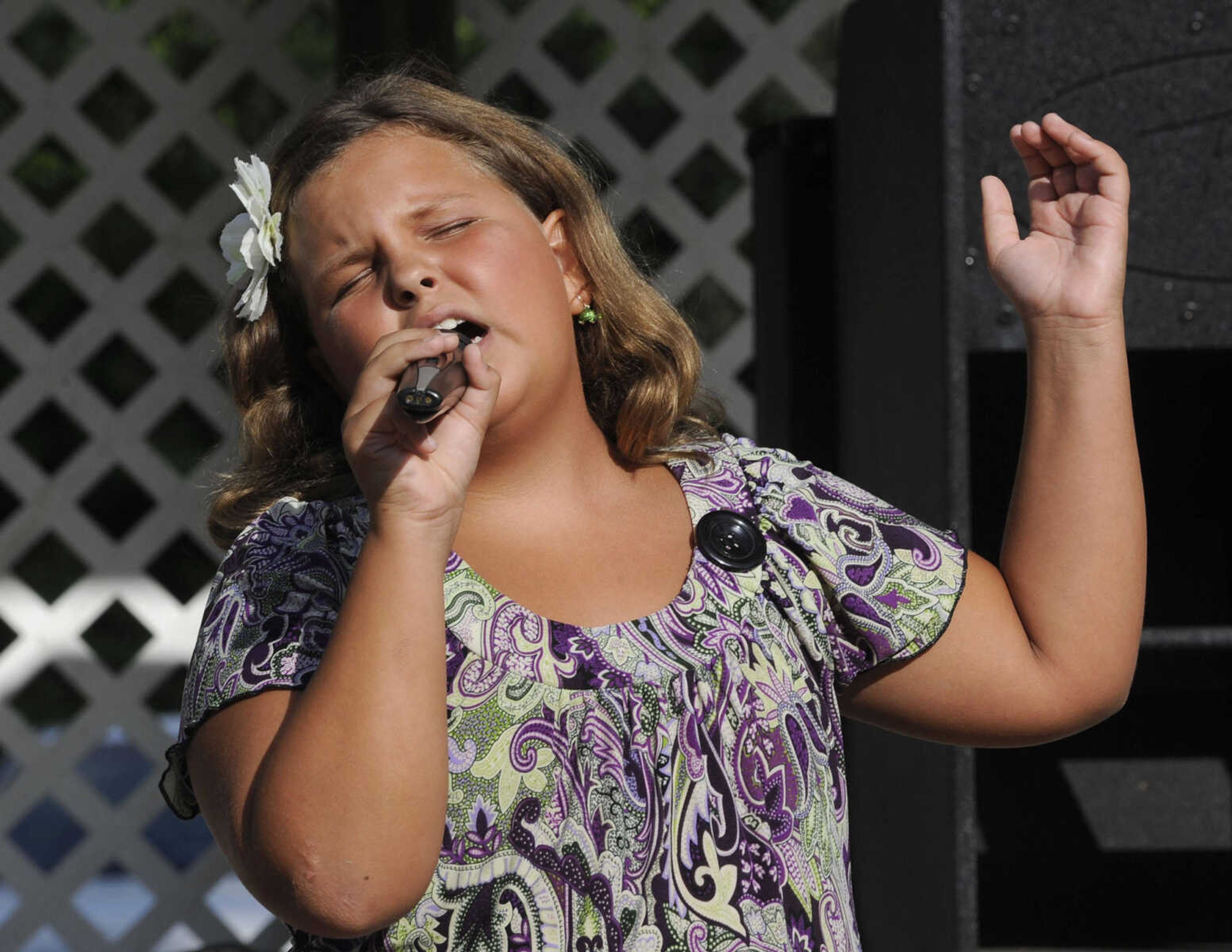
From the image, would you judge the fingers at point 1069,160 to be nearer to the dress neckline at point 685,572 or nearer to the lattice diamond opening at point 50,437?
the dress neckline at point 685,572

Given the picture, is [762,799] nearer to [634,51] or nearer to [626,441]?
[626,441]

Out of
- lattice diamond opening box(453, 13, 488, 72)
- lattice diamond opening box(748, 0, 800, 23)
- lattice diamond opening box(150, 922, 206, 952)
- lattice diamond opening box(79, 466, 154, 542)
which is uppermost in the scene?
lattice diamond opening box(748, 0, 800, 23)

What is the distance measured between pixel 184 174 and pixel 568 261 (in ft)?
14.8

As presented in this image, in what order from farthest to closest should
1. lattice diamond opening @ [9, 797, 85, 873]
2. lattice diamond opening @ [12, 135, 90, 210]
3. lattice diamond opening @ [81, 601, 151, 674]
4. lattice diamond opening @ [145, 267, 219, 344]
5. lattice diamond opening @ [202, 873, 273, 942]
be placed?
lattice diamond opening @ [81, 601, 151, 674] < lattice diamond opening @ [12, 135, 90, 210] < lattice diamond opening @ [9, 797, 85, 873] < lattice diamond opening @ [145, 267, 219, 344] < lattice diamond opening @ [202, 873, 273, 942]

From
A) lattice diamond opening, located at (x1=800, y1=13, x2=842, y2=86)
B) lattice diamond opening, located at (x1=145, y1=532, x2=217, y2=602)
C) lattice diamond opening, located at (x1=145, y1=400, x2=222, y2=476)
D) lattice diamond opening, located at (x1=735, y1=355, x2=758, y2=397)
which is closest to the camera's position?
lattice diamond opening, located at (x1=735, y1=355, x2=758, y2=397)

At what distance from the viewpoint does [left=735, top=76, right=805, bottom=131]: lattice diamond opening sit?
4.96 m

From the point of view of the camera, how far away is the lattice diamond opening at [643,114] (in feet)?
17.4

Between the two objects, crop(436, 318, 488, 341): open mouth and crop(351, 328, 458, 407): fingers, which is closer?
crop(351, 328, 458, 407): fingers

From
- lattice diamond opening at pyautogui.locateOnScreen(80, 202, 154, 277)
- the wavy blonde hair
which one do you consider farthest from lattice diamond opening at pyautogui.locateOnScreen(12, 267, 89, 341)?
the wavy blonde hair

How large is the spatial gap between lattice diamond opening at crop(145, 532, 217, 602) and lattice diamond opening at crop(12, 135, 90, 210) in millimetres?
1301

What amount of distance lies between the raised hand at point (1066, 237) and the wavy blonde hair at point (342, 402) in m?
0.31

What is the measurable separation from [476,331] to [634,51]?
2110mm

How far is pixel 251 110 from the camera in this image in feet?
14.6

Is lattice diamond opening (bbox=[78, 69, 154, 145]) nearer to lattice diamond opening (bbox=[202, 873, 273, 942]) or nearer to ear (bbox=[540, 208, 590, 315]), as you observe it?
lattice diamond opening (bbox=[202, 873, 273, 942])
